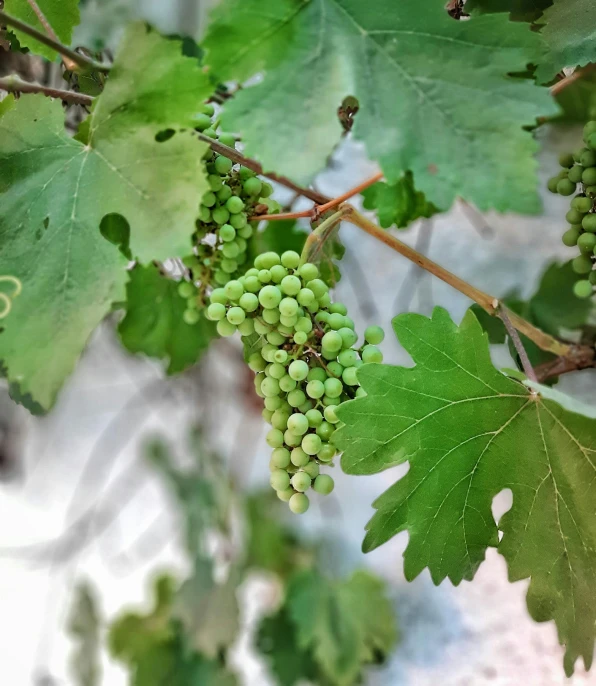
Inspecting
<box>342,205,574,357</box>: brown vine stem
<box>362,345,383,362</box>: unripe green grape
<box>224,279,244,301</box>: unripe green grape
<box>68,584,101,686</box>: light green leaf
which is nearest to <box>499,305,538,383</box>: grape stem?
<box>342,205,574,357</box>: brown vine stem

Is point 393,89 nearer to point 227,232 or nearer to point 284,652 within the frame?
point 227,232

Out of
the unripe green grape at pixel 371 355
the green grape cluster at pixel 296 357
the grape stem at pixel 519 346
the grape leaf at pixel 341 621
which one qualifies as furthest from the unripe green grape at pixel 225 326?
the grape leaf at pixel 341 621

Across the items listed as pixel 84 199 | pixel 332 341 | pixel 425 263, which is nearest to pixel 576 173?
pixel 425 263

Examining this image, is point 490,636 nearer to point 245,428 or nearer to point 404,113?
point 245,428

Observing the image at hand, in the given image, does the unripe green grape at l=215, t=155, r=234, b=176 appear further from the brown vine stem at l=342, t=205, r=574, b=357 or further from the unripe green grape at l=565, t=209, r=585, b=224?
the unripe green grape at l=565, t=209, r=585, b=224

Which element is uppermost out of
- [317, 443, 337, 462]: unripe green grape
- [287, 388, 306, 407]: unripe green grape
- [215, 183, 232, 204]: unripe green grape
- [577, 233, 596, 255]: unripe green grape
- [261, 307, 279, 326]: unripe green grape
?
[577, 233, 596, 255]: unripe green grape
